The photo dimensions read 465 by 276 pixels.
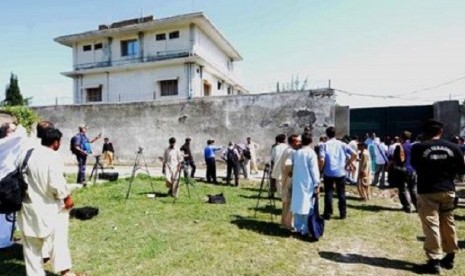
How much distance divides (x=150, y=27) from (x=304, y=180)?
89.2 ft

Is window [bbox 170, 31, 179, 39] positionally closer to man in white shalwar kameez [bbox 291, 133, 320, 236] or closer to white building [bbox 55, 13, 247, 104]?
white building [bbox 55, 13, 247, 104]

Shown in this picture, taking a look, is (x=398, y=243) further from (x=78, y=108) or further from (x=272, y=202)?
(x=78, y=108)

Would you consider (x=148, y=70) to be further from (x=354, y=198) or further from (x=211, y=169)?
(x=354, y=198)

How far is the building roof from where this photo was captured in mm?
29891

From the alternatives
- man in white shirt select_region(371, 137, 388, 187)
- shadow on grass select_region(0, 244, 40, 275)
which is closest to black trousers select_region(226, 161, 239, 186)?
man in white shirt select_region(371, 137, 388, 187)

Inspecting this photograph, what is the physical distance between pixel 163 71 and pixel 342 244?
2662 centimetres

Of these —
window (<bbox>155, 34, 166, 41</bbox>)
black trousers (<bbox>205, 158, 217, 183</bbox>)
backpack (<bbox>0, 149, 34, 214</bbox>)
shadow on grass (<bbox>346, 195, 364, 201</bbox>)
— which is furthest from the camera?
window (<bbox>155, 34, 166, 41</bbox>)

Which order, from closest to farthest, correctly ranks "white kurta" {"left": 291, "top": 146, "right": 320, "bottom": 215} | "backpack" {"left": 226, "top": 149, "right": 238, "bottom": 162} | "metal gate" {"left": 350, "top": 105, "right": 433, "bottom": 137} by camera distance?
"white kurta" {"left": 291, "top": 146, "right": 320, "bottom": 215}
"backpack" {"left": 226, "top": 149, "right": 238, "bottom": 162}
"metal gate" {"left": 350, "top": 105, "right": 433, "bottom": 137}

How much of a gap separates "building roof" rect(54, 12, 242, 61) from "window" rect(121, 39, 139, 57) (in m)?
0.95

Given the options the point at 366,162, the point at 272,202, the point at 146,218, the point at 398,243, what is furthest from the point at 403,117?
the point at 146,218

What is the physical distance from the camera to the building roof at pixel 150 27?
29.9m

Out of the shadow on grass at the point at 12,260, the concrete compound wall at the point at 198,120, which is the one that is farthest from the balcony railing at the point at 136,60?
the shadow on grass at the point at 12,260

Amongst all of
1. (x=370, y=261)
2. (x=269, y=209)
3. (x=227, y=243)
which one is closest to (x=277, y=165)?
(x=269, y=209)

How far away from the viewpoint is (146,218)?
8.60 metres
